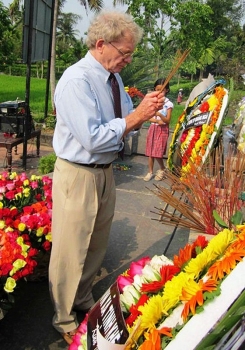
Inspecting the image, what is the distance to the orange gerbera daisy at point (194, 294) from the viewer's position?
1.09 meters

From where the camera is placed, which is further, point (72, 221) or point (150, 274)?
point (72, 221)

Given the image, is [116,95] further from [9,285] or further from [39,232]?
[9,285]

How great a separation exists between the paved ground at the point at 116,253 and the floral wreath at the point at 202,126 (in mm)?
483

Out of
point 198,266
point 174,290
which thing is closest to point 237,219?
point 198,266

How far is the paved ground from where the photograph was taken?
2.33 m

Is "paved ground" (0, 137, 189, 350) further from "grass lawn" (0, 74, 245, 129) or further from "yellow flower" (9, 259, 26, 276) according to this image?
"grass lawn" (0, 74, 245, 129)

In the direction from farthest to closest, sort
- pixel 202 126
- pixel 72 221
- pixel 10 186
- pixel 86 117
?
pixel 10 186 < pixel 202 126 < pixel 72 221 < pixel 86 117

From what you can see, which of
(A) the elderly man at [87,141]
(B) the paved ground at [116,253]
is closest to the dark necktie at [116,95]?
(A) the elderly man at [87,141]

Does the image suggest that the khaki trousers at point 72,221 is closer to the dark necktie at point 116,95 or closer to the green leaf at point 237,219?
the dark necktie at point 116,95

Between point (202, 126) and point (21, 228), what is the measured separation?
1.42 m

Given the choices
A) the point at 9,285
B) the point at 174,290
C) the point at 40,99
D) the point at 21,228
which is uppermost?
the point at 174,290

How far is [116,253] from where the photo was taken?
3410 mm

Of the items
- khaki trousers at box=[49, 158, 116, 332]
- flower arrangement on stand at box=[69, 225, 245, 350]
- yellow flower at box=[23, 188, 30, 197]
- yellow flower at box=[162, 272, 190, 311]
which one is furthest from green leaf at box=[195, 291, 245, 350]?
yellow flower at box=[23, 188, 30, 197]

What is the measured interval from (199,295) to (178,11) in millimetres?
15226
